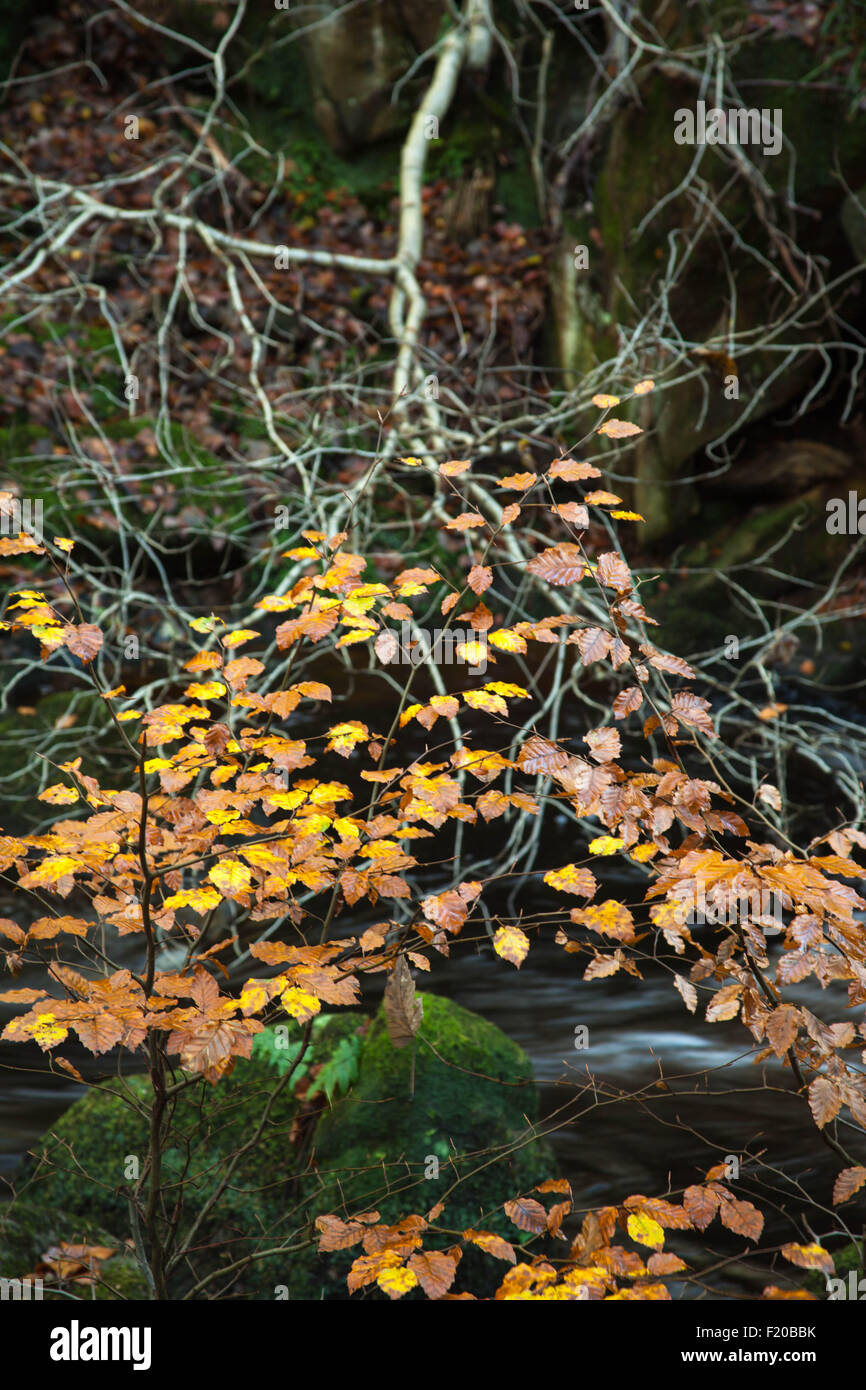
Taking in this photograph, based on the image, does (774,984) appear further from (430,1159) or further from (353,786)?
(353,786)

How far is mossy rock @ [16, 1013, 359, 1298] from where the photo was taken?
3387 millimetres

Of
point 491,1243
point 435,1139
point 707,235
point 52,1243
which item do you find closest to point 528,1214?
point 491,1243

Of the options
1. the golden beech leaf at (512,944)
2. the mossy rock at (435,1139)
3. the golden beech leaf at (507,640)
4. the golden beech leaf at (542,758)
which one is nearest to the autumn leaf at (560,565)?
the golden beech leaf at (507,640)

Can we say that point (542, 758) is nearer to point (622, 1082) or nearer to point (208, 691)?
point (208, 691)

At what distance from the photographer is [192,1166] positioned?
3480 millimetres

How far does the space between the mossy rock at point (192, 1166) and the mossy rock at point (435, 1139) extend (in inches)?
5.8

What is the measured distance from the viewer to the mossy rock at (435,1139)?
337 centimetres

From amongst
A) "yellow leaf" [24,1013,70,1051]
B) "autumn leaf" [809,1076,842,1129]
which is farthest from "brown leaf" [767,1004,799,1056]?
"yellow leaf" [24,1013,70,1051]

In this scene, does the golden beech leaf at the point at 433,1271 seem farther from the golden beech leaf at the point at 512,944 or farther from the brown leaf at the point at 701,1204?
the golden beech leaf at the point at 512,944

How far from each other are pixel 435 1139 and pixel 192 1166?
794 millimetres

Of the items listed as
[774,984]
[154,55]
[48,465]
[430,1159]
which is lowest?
[430,1159]

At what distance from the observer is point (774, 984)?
2289mm
